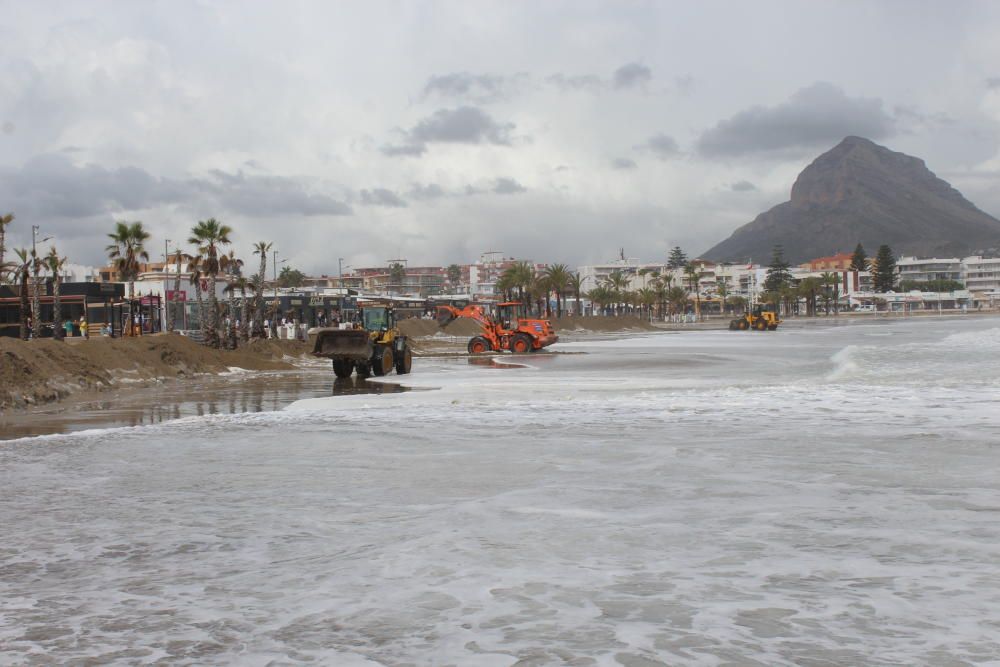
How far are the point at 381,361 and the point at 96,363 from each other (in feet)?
25.7

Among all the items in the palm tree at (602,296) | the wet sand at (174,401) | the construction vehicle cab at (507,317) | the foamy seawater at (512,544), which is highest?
the palm tree at (602,296)

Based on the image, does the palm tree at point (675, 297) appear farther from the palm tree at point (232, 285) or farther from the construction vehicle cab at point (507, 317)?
the construction vehicle cab at point (507, 317)

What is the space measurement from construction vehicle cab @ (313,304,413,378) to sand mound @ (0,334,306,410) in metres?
5.17

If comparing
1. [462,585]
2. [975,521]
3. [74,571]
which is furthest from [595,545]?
[74,571]

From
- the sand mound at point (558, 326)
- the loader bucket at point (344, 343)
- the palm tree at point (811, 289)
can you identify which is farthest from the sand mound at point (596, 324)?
the palm tree at point (811, 289)

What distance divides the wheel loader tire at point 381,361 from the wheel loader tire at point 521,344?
15.0m

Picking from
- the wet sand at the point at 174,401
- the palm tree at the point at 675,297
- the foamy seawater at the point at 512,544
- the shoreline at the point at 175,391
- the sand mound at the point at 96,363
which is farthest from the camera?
the palm tree at the point at 675,297

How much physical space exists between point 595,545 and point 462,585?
1.29m

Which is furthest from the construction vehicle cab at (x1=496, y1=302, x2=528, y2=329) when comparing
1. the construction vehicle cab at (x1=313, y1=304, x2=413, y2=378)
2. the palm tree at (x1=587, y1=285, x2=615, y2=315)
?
the palm tree at (x1=587, y1=285, x2=615, y2=315)

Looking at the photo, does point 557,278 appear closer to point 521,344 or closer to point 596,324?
point 596,324

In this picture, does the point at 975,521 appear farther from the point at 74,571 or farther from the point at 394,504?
the point at 74,571

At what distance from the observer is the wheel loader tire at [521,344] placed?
4175 cm

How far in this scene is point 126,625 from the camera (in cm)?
493

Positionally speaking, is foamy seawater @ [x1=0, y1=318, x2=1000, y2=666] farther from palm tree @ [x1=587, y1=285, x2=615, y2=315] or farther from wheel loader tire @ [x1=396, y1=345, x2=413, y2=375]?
palm tree @ [x1=587, y1=285, x2=615, y2=315]
